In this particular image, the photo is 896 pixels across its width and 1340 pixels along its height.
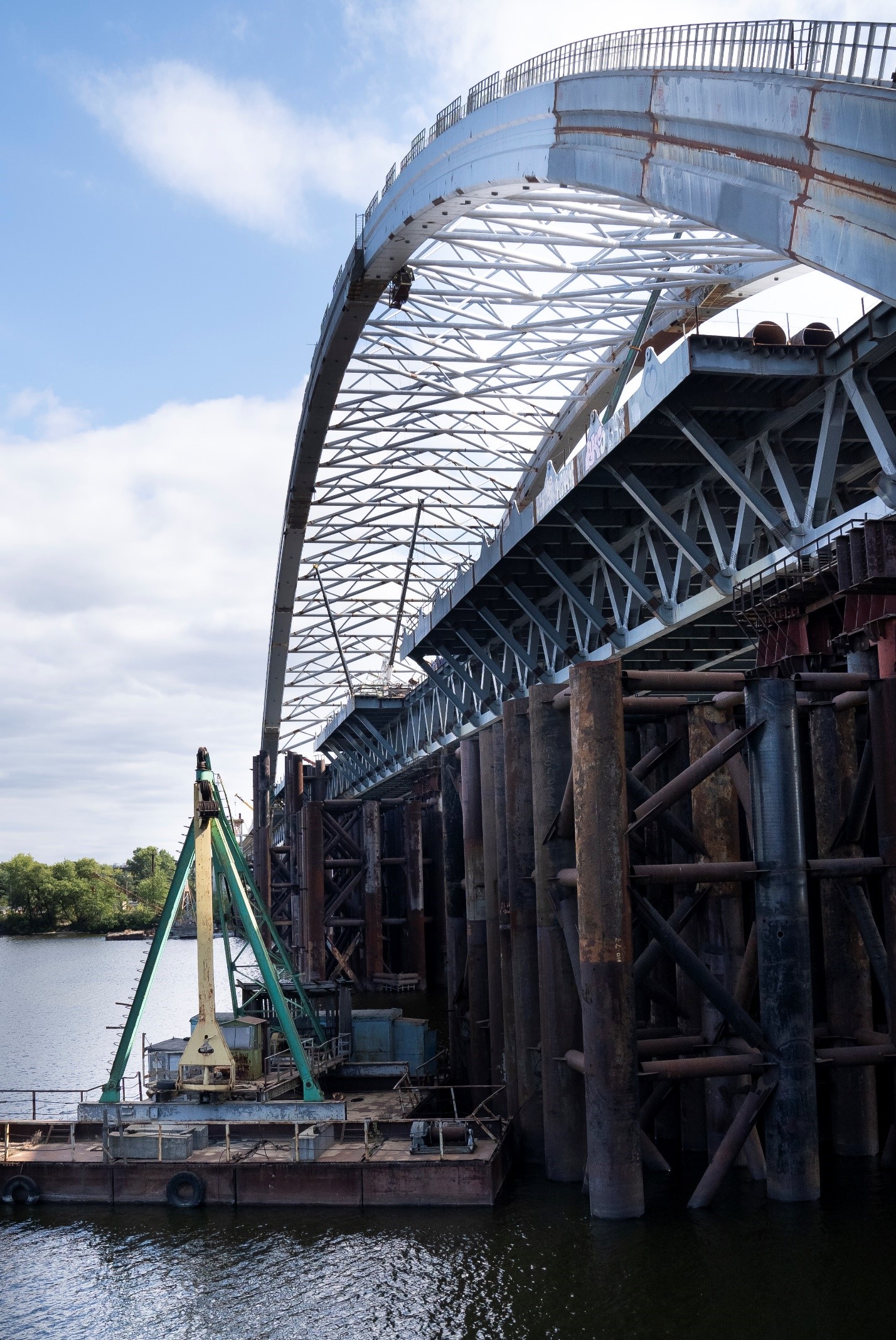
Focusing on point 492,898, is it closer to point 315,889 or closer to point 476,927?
point 476,927

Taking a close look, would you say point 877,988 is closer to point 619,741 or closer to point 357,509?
point 619,741

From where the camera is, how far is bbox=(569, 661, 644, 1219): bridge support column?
20672 millimetres

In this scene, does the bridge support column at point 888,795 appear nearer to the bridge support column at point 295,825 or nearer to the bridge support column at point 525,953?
the bridge support column at point 525,953

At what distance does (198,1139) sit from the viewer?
27578mm

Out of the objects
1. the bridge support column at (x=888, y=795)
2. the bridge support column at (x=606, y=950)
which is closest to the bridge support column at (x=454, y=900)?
the bridge support column at (x=606, y=950)

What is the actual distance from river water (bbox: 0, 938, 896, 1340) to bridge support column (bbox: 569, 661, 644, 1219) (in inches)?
38.7

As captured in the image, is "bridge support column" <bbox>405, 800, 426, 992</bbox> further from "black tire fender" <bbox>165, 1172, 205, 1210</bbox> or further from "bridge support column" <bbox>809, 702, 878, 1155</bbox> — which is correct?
"bridge support column" <bbox>809, 702, 878, 1155</bbox>

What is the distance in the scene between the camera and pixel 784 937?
69.8ft

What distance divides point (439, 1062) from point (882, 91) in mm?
30071

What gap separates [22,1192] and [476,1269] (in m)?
11.2

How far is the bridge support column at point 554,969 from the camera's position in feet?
79.3

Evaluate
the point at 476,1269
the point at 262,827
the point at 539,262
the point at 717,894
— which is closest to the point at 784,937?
the point at 717,894

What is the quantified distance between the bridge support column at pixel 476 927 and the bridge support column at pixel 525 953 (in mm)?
5790

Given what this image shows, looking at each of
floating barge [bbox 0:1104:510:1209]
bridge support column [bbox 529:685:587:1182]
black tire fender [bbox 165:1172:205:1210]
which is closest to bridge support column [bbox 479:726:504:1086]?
floating barge [bbox 0:1104:510:1209]
